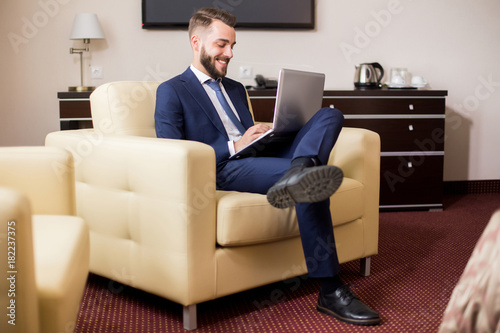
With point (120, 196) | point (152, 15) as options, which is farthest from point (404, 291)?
point (152, 15)

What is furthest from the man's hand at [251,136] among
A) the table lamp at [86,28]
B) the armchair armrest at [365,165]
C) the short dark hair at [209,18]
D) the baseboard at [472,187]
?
the baseboard at [472,187]

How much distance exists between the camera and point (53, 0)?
→ 3793 millimetres

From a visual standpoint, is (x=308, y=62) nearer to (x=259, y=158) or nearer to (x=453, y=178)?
(x=453, y=178)

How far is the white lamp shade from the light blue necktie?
5.06 ft

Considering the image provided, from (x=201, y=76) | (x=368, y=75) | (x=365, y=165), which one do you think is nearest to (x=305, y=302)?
(x=365, y=165)

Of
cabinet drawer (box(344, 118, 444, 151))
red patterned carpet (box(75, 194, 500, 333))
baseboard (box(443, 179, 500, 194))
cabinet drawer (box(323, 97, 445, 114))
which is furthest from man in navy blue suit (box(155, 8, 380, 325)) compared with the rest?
baseboard (box(443, 179, 500, 194))

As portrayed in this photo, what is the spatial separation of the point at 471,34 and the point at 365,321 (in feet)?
10.4

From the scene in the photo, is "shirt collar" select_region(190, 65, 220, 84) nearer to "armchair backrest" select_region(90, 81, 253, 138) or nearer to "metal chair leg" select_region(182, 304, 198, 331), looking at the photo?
"armchair backrest" select_region(90, 81, 253, 138)

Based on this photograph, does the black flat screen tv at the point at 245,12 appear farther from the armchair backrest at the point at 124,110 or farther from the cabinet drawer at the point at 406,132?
the armchair backrest at the point at 124,110

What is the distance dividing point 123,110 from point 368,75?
2.17m

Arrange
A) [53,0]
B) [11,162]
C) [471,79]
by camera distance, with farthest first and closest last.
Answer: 1. [471,79]
2. [53,0]
3. [11,162]

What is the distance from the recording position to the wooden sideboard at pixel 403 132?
12.4 feet

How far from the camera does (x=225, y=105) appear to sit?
245 cm

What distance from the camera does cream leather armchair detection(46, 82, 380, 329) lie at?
1823mm
